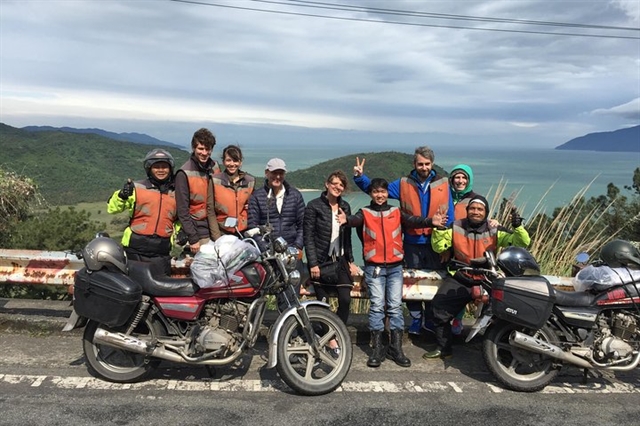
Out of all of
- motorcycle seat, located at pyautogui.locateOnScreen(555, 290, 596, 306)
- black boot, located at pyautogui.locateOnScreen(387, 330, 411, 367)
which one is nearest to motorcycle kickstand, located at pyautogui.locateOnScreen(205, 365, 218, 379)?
black boot, located at pyautogui.locateOnScreen(387, 330, 411, 367)

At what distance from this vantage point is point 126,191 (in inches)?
159

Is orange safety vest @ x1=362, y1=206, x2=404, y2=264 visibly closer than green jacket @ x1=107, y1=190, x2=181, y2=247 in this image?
No

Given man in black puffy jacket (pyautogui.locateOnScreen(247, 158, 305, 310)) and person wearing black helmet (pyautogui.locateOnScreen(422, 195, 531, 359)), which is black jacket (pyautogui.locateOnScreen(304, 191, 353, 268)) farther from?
person wearing black helmet (pyautogui.locateOnScreen(422, 195, 531, 359))

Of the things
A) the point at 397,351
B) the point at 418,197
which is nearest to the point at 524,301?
the point at 397,351

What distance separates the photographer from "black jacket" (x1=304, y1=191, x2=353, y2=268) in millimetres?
4309

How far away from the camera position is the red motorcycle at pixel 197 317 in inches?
139

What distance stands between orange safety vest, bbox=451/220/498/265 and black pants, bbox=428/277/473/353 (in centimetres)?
27

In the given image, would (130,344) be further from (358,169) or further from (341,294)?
(358,169)

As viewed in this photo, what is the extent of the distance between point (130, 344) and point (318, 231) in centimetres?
181

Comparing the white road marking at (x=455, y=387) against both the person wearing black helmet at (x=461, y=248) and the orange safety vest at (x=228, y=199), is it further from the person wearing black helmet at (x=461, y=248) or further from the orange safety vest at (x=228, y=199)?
the orange safety vest at (x=228, y=199)

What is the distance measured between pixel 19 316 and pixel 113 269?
184 centimetres

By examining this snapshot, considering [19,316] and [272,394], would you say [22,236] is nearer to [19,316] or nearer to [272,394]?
[19,316]

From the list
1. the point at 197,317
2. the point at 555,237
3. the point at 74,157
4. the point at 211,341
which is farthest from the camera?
the point at 74,157

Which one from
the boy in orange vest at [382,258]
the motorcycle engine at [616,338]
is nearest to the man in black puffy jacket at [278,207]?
the boy in orange vest at [382,258]
